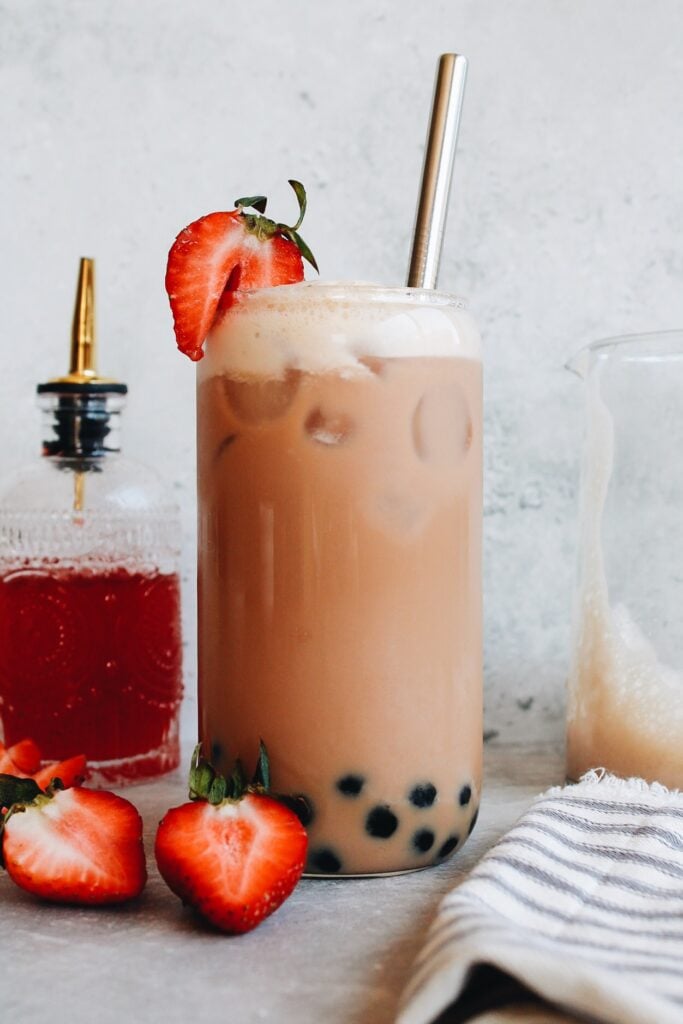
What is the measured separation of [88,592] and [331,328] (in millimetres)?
407

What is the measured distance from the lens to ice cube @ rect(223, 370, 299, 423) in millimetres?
754

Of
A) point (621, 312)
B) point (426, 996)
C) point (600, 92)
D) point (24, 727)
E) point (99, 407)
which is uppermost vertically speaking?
point (600, 92)

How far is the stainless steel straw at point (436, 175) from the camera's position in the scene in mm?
808

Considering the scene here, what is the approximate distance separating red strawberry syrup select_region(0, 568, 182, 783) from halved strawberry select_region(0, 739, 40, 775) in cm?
11

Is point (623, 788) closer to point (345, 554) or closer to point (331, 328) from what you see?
point (345, 554)

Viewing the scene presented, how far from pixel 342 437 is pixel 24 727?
46cm

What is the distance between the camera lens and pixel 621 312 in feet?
4.18

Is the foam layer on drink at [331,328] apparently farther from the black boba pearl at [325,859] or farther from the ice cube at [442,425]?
the black boba pearl at [325,859]

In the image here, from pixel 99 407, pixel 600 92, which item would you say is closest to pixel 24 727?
pixel 99 407

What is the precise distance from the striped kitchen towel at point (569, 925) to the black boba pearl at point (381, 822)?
0.28ft

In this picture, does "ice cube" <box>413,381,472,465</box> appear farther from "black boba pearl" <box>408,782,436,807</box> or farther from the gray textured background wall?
the gray textured background wall

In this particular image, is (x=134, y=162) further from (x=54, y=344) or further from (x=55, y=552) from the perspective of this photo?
(x=55, y=552)

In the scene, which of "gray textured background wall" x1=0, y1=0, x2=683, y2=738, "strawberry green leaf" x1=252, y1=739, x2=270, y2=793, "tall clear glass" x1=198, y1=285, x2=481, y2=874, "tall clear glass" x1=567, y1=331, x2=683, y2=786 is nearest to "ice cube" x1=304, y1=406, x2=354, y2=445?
"tall clear glass" x1=198, y1=285, x2=481, y2=874

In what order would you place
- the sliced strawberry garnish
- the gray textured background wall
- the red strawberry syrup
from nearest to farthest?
the sliced strawberry garnish < the red strawberry syrup < the gray textured background wall
